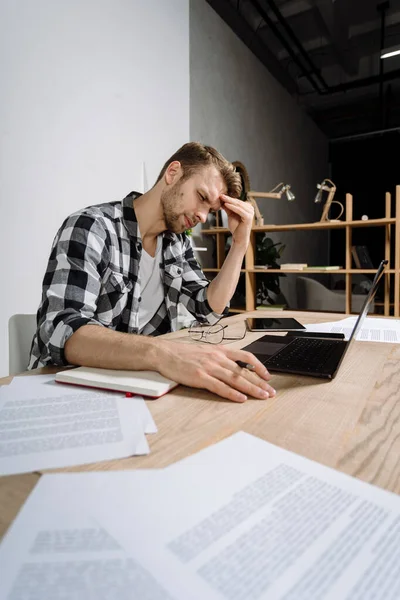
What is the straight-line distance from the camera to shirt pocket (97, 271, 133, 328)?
121cm

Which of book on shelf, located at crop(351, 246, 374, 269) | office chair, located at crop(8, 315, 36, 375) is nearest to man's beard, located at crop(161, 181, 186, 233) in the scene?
office chair, located at crop(8, 315, 36, 375)

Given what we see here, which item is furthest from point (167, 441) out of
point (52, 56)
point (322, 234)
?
point (322, 234)

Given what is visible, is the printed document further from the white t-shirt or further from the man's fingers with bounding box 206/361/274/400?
the white t-shirt

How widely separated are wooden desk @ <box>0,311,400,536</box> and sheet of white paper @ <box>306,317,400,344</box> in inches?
14.7

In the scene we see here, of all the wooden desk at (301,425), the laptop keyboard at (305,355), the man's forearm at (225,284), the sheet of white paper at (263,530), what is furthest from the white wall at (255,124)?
the sheet of white paper at (263,530)

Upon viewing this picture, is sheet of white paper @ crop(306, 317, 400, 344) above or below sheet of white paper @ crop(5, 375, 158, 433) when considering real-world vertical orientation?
above

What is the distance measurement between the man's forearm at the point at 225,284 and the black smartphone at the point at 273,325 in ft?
0.46

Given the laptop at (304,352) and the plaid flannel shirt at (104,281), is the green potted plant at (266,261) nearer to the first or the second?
the plaid flannel shirt at (104,281)

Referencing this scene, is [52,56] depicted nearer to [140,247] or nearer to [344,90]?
[140,247]

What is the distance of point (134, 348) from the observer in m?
0.75

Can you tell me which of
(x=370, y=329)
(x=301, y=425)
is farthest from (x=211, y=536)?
(x=370, y=329)

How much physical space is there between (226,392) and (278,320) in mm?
840

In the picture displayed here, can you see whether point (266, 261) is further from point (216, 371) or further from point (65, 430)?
point (65, 430)

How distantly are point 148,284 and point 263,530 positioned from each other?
1194 mm
